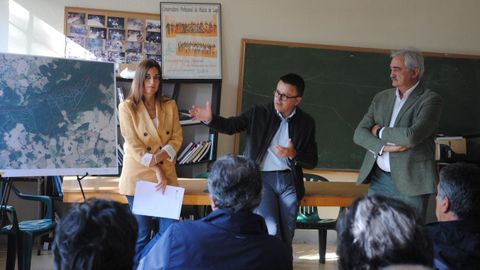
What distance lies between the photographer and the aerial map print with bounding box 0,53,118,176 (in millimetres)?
3074

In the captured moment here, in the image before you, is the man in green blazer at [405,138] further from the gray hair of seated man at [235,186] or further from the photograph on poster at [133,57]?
the photograph on poster at [133,57]

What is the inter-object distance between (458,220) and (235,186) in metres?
0.80

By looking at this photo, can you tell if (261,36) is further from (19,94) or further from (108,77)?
(19,94)

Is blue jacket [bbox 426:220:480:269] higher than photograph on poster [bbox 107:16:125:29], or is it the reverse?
photograph on poster [bbox 107:16:125:29]

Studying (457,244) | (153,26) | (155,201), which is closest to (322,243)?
(155,201)

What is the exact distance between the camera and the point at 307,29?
5.18 meters

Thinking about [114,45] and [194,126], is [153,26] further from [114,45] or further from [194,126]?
[194,126]

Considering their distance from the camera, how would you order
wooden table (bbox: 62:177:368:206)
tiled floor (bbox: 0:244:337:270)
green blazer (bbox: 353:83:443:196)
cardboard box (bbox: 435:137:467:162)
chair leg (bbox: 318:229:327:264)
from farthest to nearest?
cardboard box (bbox: 435:137:467:162) → chair leg (bbox: 318:229:327:264) → tiled floor (bbox: 0:244:337:270) → wooden table (bbox: 62:177:368:206) → green blazer (bbox: 353:83:443:196)

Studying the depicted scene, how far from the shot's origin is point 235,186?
1846mm

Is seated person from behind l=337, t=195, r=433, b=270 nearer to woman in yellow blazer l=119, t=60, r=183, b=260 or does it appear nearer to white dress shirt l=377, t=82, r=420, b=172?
white dress shirt l=377, t=82, r=420, b=172

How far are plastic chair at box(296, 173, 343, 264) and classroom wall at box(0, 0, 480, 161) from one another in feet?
2.96

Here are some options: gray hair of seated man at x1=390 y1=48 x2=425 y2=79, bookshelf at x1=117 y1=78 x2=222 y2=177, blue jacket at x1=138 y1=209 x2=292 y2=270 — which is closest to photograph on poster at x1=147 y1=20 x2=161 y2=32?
bookshelf at x1=117 y1=78 x2=222 y2=177

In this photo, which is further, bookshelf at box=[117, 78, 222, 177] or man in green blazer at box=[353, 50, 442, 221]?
bookshelf at box=[117, 78, 222, 177]

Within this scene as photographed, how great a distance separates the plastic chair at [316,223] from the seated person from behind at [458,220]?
2509 millimetres
